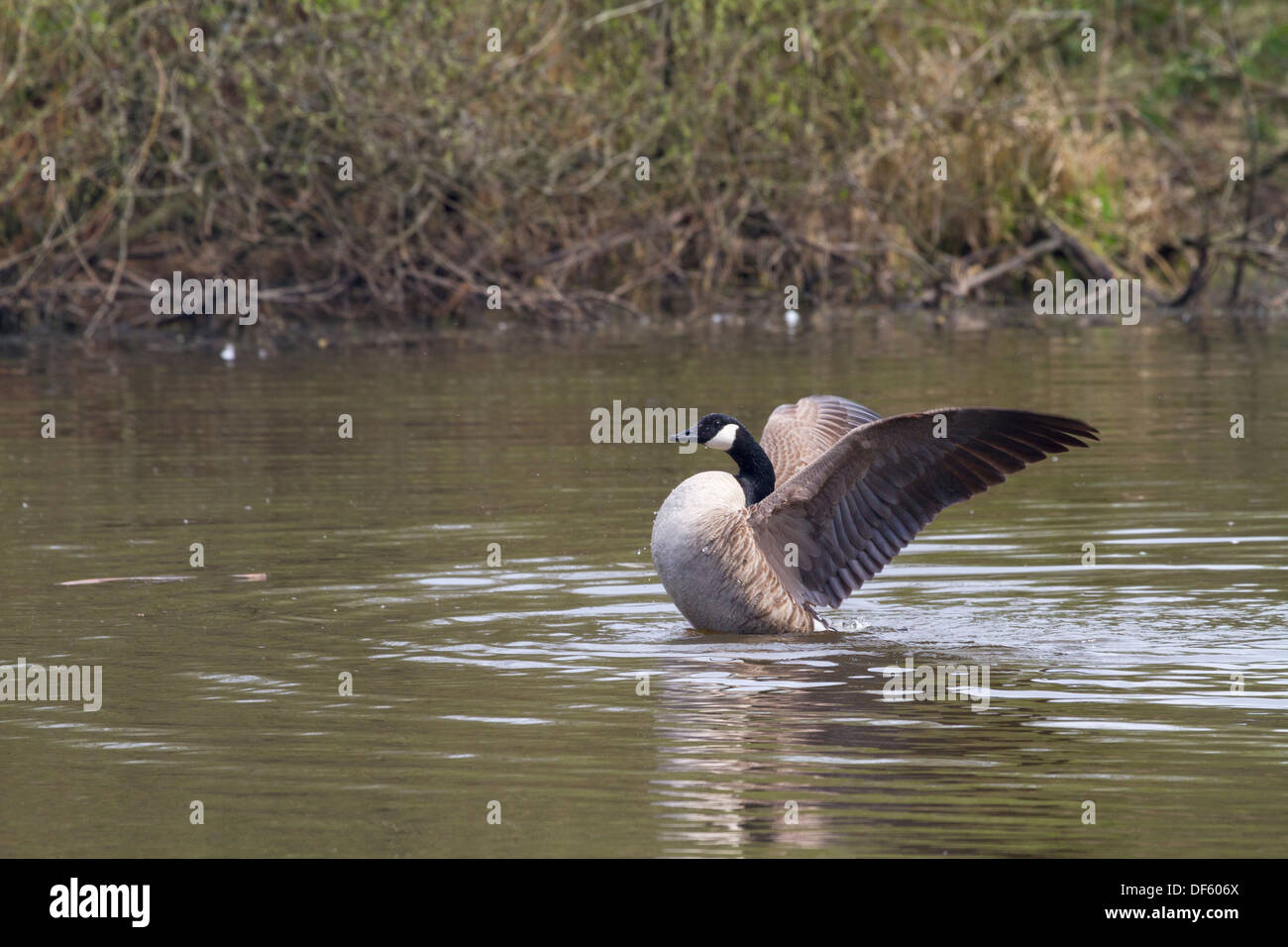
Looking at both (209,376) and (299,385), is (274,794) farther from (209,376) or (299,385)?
(209,376)

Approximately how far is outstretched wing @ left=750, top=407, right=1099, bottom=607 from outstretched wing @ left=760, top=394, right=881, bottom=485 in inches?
23.1

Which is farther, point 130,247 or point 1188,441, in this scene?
point 130,247

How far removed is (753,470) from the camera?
8984mm

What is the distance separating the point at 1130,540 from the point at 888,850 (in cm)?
549

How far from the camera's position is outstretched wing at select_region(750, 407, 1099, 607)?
8453 mm

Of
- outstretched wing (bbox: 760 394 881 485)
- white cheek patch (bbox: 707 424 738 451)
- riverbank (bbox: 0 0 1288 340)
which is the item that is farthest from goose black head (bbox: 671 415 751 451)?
riverbank (bbox: 0 0 1288 340)

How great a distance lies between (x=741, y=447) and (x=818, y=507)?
0.39 metres

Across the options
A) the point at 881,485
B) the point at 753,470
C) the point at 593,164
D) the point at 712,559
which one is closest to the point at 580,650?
the point at 712,559

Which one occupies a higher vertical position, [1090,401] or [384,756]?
[1090,401]

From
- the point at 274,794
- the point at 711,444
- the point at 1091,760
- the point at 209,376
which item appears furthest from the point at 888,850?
the point at 209,376

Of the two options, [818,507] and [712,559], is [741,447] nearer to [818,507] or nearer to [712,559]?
[818,507]

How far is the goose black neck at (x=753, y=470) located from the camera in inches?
351

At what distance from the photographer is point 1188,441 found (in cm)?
1362
